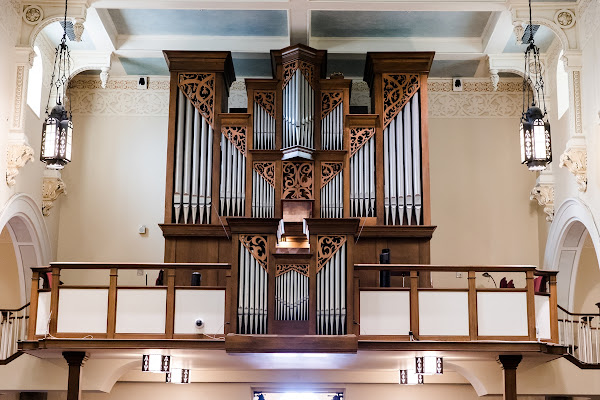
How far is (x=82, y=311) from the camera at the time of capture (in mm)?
12383

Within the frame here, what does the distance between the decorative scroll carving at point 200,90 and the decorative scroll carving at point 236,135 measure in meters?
0.45

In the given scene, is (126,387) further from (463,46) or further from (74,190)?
(463,46)

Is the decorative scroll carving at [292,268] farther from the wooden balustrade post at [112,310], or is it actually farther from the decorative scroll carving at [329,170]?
the decorative scroll carving at [329,170]

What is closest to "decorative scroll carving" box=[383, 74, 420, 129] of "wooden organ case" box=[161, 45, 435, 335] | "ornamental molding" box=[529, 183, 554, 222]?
"wooden organ case" box=[161, 45, 435, 335]

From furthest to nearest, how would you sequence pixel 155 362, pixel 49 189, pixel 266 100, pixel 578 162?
pixel 49 189, pixel 266 100, pixel 155 362, pixel 578 162

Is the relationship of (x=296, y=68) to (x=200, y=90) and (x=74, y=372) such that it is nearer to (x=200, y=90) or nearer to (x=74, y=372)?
(x=200, y=90)

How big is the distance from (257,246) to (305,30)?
4761 mm

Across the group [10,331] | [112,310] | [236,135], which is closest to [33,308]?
[112,310]

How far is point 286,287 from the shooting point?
1191cm

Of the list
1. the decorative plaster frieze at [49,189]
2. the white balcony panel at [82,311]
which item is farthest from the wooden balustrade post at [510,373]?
the decorative plaster frieze at [49,189]

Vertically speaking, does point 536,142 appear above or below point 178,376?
above

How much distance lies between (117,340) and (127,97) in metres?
6.02

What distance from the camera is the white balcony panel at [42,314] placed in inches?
490

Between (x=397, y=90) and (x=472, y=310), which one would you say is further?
(x=397, y=90)
